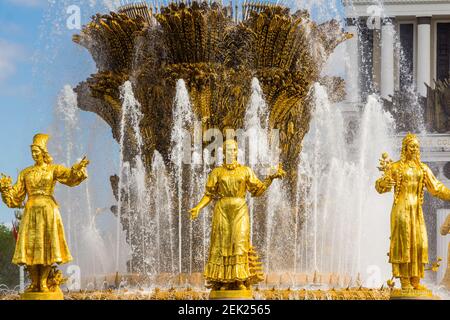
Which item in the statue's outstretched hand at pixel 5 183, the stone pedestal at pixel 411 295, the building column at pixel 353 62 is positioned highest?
the building column at pixel 353 62

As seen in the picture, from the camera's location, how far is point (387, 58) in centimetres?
5494

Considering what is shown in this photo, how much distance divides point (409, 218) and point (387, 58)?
133ft

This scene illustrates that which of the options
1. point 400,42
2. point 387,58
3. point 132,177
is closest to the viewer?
point 132,177

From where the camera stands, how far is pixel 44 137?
50.1 ft

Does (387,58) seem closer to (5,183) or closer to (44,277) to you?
(5,183)

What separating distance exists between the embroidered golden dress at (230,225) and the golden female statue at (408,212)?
1.69 metres

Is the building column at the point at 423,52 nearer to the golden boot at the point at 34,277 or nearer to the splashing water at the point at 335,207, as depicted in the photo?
the splashing water at the point at 335,207

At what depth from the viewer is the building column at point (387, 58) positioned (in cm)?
5359

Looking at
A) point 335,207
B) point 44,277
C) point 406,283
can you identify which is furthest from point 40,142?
point 335,207

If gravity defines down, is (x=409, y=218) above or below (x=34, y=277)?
above

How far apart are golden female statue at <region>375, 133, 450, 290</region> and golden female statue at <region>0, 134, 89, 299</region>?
155 inches

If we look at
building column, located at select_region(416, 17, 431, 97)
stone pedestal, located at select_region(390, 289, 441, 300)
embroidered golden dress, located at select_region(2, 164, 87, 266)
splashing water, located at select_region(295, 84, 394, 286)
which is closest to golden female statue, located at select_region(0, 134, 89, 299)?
embroidered golden dress, located at select_region(2, 164, 87, 266)
